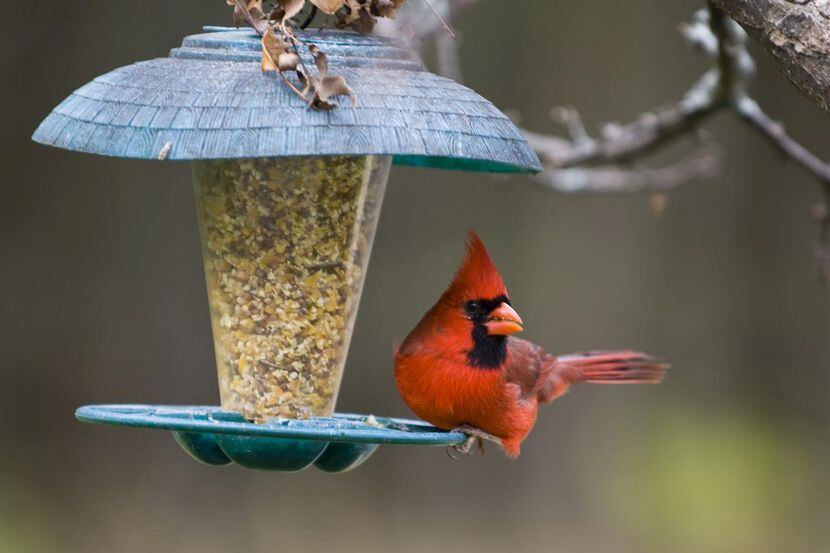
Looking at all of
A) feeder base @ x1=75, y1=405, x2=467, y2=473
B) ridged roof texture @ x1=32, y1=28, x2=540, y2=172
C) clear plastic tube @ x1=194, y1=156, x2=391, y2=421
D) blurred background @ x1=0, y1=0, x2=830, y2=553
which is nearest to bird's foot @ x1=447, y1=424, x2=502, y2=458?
feeder base @ x1=75, y1=405, x2=467, y2=473

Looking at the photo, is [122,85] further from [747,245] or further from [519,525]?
[747,245]

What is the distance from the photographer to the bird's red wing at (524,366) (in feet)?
9.96

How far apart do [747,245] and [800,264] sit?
280 millimetres

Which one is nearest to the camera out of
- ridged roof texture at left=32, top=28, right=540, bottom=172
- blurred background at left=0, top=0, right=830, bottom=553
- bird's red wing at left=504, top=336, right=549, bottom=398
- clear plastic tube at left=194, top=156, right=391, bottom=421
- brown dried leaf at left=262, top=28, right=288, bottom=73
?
ridged roof texture at left=32, top=28, right=540, bottom=172

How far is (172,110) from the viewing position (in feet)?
6.46

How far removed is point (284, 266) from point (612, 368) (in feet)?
5.75

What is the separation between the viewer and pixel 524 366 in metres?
3.16

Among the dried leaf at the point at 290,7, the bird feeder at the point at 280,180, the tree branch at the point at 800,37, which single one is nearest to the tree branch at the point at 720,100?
the tree branch at the point at 800,37

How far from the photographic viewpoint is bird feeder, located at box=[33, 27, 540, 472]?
1.93 m

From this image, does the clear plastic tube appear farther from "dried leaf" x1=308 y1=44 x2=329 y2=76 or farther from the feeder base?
"dried leaf" x1=308 y1=44 x2=329 y2=76

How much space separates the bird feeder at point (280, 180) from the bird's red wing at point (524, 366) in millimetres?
519

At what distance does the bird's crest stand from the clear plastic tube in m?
0.27

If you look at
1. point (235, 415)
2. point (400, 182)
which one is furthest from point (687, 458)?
point (235, 415)

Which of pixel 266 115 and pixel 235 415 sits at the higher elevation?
pixel 266 115
